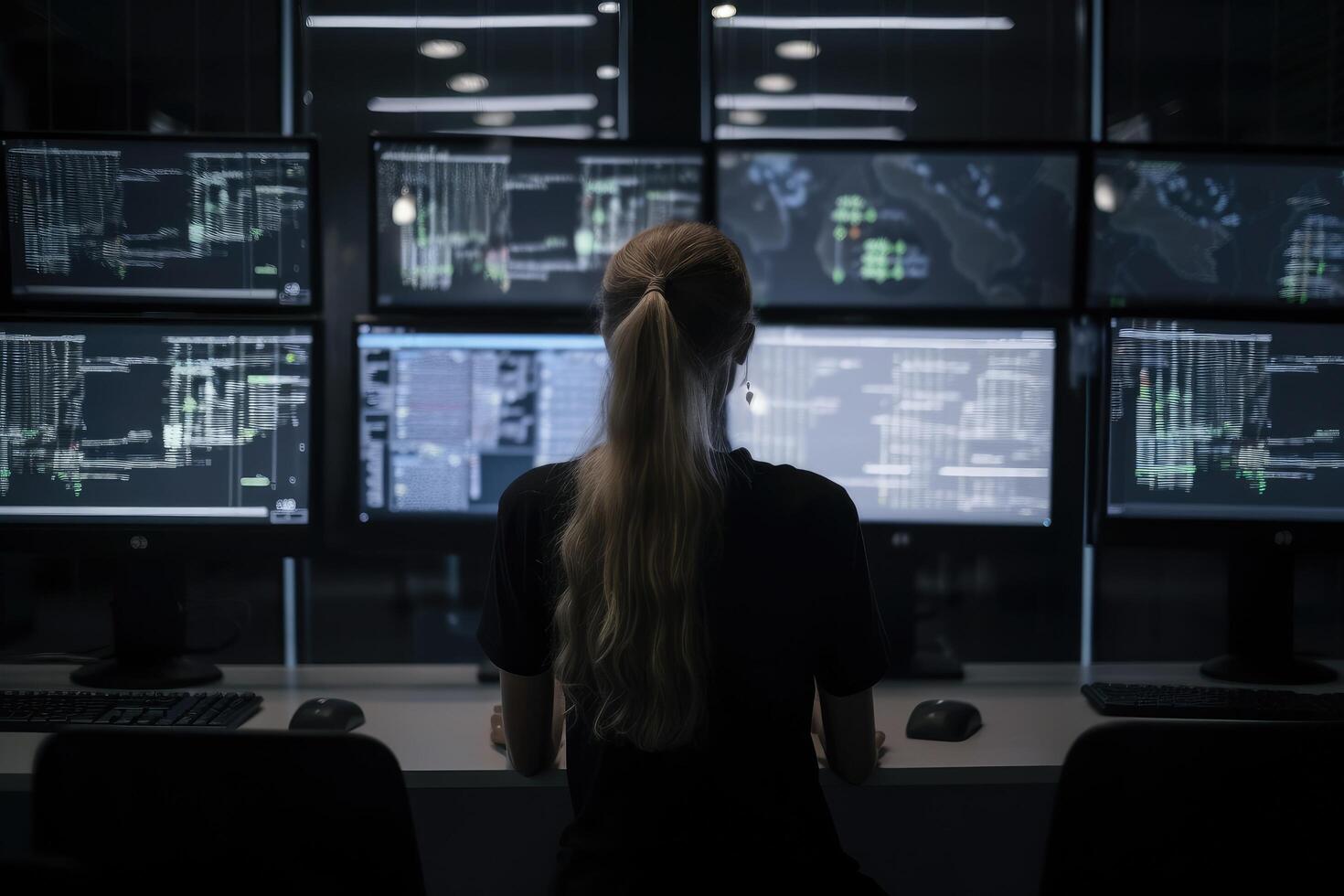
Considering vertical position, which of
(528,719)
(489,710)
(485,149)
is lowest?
(489,710)

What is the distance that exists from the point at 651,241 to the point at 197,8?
1.53 metres

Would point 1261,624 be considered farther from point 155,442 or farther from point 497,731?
point 155,442

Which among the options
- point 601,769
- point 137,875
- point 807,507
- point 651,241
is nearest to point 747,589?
point 807,507

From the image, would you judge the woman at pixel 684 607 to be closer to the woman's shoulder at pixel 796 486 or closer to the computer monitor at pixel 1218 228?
the woman's shoulder at pixel 796 486

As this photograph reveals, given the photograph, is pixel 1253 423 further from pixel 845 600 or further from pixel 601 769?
pixel 601 769

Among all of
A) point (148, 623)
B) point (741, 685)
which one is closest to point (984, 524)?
point (741, 685)

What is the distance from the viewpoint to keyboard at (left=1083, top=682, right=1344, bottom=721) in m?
1.38

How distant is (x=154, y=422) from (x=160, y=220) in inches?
14.6

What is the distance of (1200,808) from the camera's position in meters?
0.84

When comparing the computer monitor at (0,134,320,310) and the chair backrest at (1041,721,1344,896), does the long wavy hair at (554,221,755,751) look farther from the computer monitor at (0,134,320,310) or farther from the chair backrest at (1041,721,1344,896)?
the computer monitor at (0,134,320,310)

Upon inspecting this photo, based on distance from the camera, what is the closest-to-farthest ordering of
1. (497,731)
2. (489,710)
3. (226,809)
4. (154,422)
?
(226,809) → (497,731) → (489,710) → (154,422)

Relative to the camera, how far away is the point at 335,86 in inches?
79.0

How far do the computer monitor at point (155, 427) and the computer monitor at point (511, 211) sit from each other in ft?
0.85

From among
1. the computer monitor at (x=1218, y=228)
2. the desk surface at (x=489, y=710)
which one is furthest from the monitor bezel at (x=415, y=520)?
the computer monitor at (x=1218, y=228)
